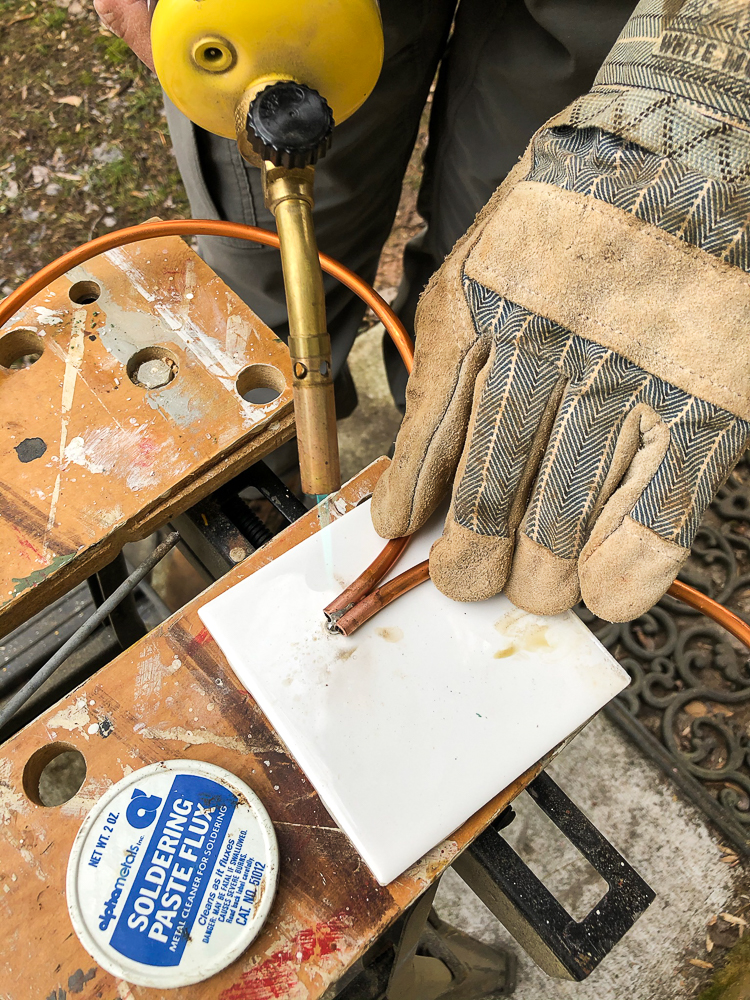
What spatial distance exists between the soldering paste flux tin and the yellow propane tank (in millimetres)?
693

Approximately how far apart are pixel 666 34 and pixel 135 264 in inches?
31.0

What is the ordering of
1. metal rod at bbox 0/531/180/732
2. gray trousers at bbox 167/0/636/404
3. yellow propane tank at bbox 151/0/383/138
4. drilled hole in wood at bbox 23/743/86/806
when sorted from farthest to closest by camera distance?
1. drilled hole in wood at bbox 23/743/86/806
2. gray trousers at bbox 167/0/636/404
3. metal rod at bbox 0/531/180/732
4. yellow propane tank at bbox 151/0/383/138

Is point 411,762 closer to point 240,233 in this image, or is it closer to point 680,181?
point 680,181

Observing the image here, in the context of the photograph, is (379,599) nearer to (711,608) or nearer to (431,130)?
(711,608)

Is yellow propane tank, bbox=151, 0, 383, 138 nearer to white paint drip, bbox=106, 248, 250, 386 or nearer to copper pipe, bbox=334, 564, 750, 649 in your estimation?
white paint drip, bbox=106, 248, 250, 386

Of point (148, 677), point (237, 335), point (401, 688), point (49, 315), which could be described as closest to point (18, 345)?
point (49, 315)

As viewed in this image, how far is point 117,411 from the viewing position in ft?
3.22

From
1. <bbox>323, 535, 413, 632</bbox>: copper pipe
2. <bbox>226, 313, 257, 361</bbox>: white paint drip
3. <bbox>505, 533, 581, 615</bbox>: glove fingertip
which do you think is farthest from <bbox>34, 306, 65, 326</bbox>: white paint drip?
<bbox>505, 533, 581, 615</bbox>: glove fingertip

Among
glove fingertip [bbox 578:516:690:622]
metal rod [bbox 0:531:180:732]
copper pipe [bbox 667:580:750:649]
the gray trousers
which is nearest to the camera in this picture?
glove fingertip [bbox 578:516:690:622]

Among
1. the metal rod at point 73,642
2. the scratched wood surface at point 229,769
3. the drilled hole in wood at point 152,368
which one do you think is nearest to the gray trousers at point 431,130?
the drilled hole in wood at point 152,368

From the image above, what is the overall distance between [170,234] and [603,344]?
0.70 m

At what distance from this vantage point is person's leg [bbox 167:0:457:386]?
1.15m

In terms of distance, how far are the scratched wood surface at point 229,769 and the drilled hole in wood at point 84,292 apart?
0.53 meters

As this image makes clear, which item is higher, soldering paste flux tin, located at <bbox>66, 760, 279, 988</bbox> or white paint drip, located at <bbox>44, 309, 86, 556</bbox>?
white paint drip, located at <bbox>44, 309, 86, 556</bbox>
